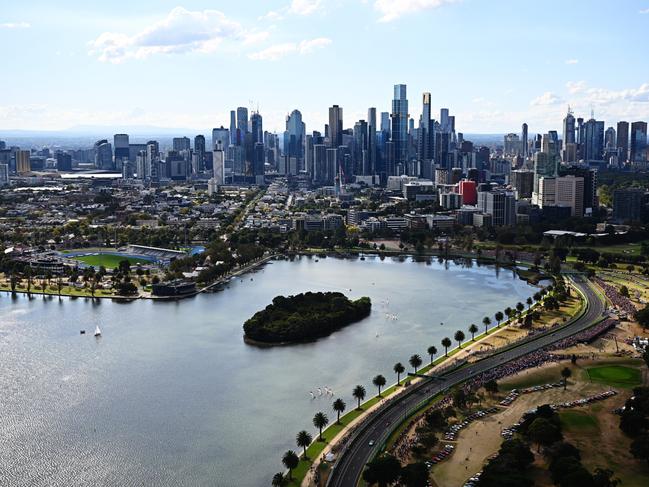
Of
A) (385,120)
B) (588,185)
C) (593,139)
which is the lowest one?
(588,185)

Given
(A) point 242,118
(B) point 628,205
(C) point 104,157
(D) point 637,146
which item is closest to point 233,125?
(A) point 242,118

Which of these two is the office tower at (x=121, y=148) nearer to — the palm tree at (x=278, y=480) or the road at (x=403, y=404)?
the road at (x=403, y=404)

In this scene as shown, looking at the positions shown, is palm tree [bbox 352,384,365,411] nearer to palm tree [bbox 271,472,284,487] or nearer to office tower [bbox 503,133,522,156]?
palm tree [bbox 271,472,284,487]

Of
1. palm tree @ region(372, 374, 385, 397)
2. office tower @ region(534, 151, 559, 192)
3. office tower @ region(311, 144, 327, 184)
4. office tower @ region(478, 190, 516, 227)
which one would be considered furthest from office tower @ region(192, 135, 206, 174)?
palm tree @ region(372, 374, 385, 397)

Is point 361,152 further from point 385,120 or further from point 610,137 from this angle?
point 610,137

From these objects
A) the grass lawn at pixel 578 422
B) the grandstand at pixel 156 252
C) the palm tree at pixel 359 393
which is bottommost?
the grass lawn at pixel 578 422

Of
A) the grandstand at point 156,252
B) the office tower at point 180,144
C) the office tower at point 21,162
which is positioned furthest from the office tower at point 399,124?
the grandstand at point 156,252
